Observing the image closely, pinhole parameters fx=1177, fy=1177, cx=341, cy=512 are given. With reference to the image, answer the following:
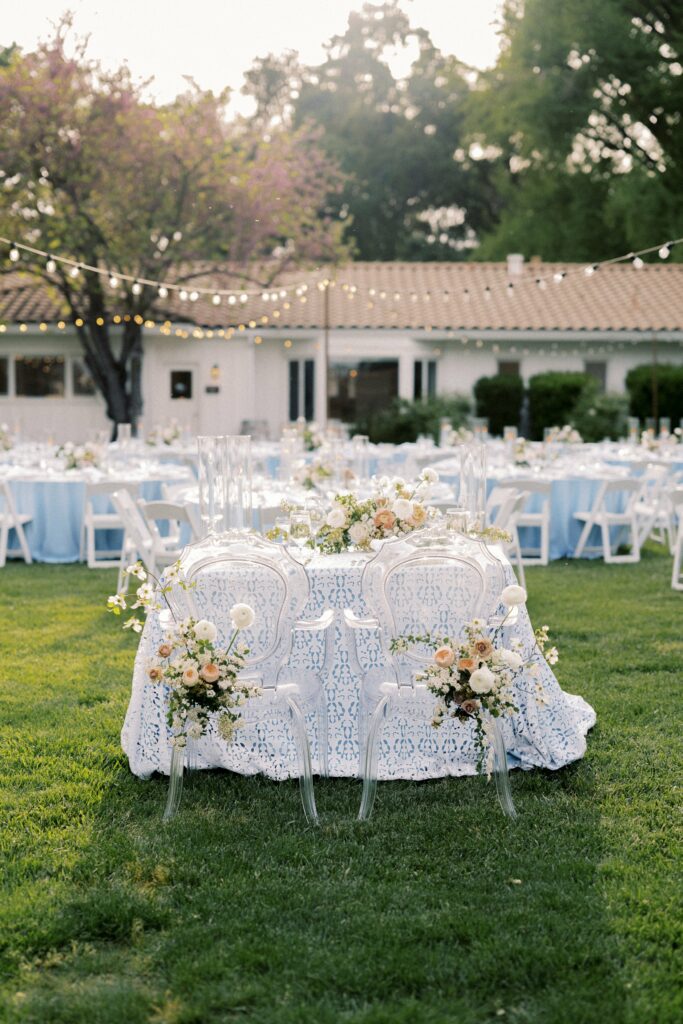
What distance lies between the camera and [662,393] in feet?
75.8

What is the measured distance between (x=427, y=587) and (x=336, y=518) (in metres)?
0.71

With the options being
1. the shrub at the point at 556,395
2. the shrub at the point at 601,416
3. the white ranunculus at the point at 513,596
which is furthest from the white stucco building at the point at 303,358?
the white ranunculus at the point at 513,596

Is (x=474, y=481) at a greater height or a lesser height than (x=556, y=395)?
Result: lesser

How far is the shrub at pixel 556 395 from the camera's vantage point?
2280cm

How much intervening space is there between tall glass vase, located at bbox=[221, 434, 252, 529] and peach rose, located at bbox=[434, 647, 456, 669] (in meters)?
1.44

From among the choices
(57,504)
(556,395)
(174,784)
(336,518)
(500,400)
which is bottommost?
(174,784)

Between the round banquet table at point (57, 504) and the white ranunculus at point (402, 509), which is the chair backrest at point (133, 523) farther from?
the round banquet table at point (57, 504)

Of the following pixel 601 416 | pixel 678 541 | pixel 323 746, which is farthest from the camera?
pixel 601 416

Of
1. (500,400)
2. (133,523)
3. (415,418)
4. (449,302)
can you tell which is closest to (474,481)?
(133,523)

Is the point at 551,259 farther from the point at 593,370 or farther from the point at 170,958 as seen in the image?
the point at 170,958

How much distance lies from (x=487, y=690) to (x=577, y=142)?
3216 centimetres

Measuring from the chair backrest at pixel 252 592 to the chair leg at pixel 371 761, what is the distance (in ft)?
1.31

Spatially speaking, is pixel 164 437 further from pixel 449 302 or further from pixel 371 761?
pixel 449 302

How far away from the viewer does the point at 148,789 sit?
4664mm
